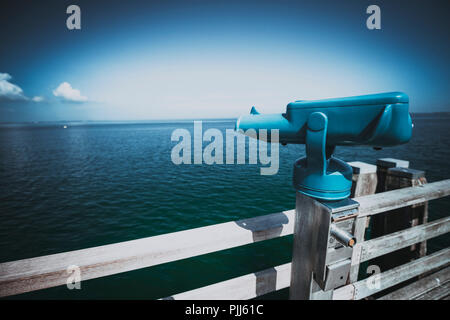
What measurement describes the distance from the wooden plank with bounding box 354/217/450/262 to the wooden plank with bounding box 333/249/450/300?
0.22 m

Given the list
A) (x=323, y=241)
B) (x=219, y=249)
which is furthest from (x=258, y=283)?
(x=323, y=241)

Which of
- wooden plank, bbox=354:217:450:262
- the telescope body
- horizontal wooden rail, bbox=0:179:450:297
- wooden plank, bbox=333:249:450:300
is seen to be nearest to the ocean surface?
wooden plank, bbox=333:249:450:300

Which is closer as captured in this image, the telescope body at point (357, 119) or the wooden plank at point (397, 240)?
the telescope body at point (357, 119)

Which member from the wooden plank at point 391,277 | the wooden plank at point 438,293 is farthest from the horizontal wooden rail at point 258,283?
the wooden plank at point 438,293

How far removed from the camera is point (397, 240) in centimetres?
213

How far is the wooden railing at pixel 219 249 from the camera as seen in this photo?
1.24m

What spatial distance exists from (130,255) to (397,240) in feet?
7.82

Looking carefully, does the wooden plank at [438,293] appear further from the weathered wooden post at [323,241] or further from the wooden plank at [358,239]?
the weathered wooden post at [323,241]

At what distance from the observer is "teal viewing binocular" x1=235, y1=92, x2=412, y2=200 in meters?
1.06

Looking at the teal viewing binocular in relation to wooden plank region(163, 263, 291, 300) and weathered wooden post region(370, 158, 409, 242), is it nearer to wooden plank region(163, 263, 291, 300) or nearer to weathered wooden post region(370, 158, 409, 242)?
wooden plank region(163, 263, 291, 300)

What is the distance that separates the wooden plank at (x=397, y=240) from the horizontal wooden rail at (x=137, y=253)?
340 mm

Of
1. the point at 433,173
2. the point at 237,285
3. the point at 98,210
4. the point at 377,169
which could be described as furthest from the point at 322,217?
the point at 433,173

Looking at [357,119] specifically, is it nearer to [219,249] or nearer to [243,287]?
[219,249]

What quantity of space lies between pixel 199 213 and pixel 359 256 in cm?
791
